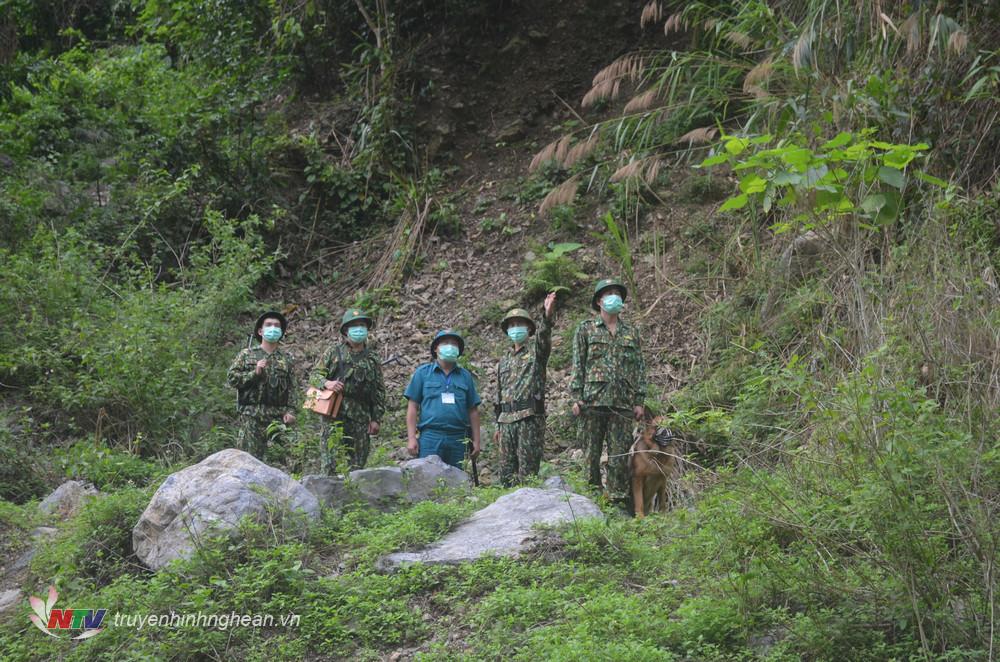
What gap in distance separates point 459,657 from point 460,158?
10140mm

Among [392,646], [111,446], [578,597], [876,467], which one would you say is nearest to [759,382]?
[876,467]

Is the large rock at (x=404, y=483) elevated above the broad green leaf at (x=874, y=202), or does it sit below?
below

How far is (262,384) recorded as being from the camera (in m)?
8.45

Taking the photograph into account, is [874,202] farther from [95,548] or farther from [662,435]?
[95,548]

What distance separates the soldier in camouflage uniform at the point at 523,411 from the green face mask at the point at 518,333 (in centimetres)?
13

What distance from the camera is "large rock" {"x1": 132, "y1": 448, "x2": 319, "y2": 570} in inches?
240

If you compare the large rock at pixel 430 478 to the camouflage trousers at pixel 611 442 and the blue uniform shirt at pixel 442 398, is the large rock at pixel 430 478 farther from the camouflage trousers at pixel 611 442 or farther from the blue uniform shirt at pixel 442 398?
the camouflage trousers at pixel 611 442

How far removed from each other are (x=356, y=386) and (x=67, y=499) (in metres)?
2.49

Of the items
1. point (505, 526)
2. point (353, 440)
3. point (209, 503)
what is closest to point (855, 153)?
point (505, 526)

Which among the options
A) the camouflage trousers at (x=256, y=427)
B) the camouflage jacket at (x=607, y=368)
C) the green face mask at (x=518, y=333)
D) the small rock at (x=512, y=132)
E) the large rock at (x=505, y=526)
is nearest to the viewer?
the large rock at (x=505, y=526)

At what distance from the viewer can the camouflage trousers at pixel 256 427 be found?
8.52 meters

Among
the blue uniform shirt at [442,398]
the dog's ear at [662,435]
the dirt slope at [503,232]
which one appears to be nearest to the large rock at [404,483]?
the blue uniform shirt at [442,398]

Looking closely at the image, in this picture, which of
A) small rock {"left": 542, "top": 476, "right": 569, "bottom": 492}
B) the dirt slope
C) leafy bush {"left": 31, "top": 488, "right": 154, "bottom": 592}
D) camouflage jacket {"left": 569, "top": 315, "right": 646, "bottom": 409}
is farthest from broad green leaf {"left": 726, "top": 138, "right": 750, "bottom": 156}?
the dirt slope

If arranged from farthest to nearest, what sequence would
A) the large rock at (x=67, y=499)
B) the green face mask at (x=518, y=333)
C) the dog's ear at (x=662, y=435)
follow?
the green face mask at (x=518, y=333)
the large rock at (x=67, y=499)
the dog's ear at (x=662, y=435)
